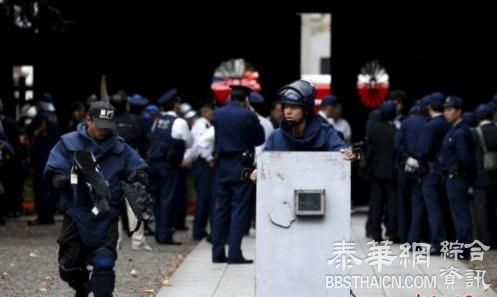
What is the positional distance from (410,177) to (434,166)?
90 cm

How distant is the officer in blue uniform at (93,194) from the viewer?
1092 centimetres

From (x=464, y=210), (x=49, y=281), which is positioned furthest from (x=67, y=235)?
(x=464, y=210)

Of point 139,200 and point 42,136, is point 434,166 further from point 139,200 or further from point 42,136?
point 139,200

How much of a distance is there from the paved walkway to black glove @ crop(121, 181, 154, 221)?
268 cm

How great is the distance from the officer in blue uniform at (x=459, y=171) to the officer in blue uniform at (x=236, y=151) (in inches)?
95.7

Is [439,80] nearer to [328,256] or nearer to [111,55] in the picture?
[111,55]

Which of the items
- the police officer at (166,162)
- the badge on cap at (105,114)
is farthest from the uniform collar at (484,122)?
the badge on cap at (105,114)

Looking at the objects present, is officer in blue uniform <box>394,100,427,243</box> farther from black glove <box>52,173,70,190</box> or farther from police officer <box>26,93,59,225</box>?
black glove <box>52,173,70,190</box>

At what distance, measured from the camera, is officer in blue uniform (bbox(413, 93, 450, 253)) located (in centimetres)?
1742

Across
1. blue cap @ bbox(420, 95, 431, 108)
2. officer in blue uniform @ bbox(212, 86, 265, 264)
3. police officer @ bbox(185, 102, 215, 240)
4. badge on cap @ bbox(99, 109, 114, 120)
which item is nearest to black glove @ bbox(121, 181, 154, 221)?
badge on cap @ bbox(99, 109, 114, 120)

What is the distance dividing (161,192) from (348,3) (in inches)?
325

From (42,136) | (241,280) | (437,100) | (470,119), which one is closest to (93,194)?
(241,280)

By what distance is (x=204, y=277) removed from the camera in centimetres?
1504

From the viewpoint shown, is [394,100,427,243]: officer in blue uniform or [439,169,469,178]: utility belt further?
[394,100,427,243]: officer in blue uniform
